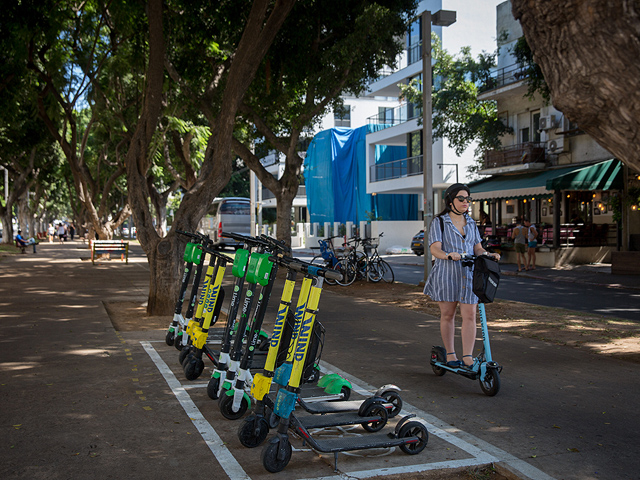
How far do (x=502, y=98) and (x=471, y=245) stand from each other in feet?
76.9

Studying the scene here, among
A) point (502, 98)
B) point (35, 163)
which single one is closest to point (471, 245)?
point (502, 98)

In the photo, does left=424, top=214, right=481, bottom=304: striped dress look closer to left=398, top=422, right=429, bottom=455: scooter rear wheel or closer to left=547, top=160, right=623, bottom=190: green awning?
left=398, top=422, right=429, bottom=455: scooter rear wheel

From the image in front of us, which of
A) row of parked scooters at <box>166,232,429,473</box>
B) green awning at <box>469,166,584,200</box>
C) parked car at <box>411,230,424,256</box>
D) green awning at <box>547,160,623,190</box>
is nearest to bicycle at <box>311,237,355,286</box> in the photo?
green awning at <box>547,160,623,190</box>

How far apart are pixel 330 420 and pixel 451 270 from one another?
2.37 metres

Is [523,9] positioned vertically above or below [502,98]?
below

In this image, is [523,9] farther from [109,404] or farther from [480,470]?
[109,404]

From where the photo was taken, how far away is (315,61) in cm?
1744

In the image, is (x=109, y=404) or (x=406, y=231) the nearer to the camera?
(x=109, y=404)

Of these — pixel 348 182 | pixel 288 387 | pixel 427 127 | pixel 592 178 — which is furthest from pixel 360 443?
pixel 348 182

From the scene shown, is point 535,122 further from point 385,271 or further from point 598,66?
point 598,66

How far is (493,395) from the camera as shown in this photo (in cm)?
585

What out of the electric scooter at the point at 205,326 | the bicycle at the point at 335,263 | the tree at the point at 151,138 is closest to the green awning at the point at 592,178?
the bicycle at the point at 335,263

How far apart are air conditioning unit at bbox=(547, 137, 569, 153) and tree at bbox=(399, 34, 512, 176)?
12.0ft

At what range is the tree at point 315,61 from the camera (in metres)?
16.1
